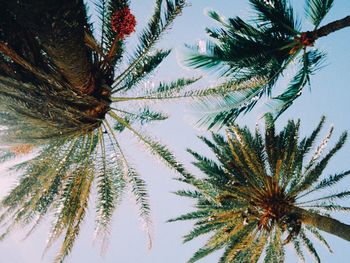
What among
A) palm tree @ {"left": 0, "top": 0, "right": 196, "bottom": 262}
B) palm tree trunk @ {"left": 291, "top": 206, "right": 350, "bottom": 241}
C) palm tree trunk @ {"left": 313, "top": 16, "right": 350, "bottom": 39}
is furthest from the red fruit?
palm tree trunk @ {"left": 291, "top": 206, "right": 350, "bottom": 241}

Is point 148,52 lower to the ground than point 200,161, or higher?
lower

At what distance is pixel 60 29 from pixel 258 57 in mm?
4280

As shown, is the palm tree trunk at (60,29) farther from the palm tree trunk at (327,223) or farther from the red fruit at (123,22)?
the palm tree trunk at (327,223)

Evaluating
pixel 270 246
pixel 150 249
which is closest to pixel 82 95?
pixel 150 249

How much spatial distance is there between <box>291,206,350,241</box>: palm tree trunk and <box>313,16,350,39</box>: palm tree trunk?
3919mm

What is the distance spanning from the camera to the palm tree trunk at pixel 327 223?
851 cm

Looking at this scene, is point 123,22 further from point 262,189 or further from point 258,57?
point 262,189

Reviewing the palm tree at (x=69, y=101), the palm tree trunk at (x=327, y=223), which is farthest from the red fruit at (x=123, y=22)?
the palm tree trunk at (x=327, y=223)

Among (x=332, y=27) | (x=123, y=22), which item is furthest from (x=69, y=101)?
(x=332, y=27)

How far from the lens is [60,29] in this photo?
5.26m

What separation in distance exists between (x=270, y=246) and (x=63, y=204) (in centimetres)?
551

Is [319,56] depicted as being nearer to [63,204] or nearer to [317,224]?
[317,224]

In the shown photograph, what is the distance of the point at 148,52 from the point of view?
8086 millimetres

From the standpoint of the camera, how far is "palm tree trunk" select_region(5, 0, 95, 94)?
4.83 metres
